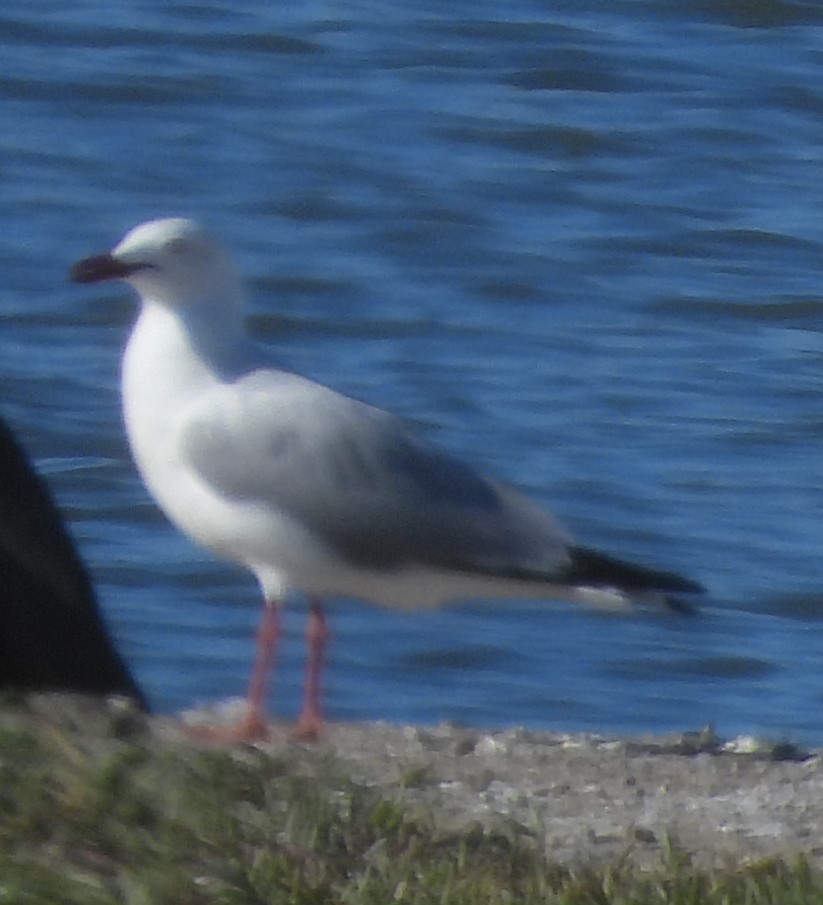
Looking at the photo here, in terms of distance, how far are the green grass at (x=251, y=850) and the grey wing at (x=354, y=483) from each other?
1.24 metres

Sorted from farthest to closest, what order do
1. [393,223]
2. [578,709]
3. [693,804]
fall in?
1. [393,223]
2. [578,709]
3. [693,804]

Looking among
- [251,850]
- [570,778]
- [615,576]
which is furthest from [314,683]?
[251,850]

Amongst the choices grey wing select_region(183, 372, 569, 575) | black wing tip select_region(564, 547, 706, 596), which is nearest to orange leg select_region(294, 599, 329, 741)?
grey wing select_region(183, 372, 569, 575)

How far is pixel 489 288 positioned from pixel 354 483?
269 inches

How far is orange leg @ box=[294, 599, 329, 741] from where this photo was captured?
6.29m

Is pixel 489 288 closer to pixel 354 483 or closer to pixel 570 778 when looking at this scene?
pixel 354 483

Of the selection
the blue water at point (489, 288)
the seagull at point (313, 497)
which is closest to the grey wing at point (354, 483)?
the seagull at point (313, 497)

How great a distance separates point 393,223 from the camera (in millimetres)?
13984

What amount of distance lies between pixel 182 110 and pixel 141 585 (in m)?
5.50

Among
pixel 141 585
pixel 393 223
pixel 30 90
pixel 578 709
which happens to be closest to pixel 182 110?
pixel 30 90

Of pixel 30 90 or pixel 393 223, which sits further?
pixel 30 90

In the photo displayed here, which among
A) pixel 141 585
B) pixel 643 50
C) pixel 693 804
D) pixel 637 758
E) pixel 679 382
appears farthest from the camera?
pixel 643 50

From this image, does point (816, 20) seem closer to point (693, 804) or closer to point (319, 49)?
point (319, 49)

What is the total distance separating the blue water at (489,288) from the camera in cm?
1001
